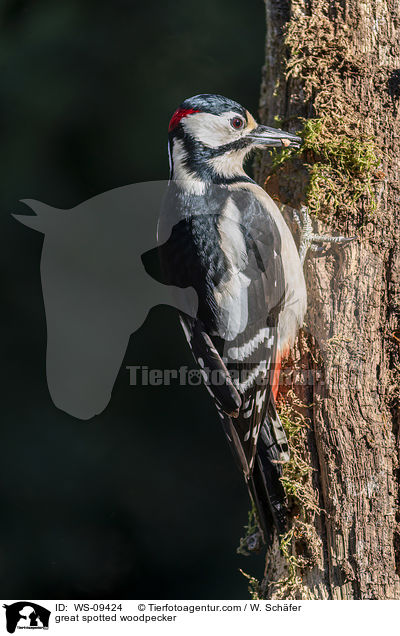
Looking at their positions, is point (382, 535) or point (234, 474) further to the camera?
point (234, 474)

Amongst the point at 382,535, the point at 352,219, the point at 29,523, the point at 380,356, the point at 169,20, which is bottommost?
the point at 29,523

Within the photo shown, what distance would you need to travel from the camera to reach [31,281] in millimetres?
3588

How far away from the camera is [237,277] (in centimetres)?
198

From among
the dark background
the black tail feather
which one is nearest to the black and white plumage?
the black tail feather

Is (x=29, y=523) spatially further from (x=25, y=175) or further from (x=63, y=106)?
(x=63, y=106)

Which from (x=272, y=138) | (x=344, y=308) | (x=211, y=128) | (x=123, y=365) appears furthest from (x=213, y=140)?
(x=123, y=365)

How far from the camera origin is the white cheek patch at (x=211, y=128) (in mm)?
1971

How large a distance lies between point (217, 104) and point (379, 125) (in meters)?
0.53

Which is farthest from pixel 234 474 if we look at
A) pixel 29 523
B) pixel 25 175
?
pixel 25 175

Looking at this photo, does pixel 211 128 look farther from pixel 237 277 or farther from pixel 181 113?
pixel 237 277
